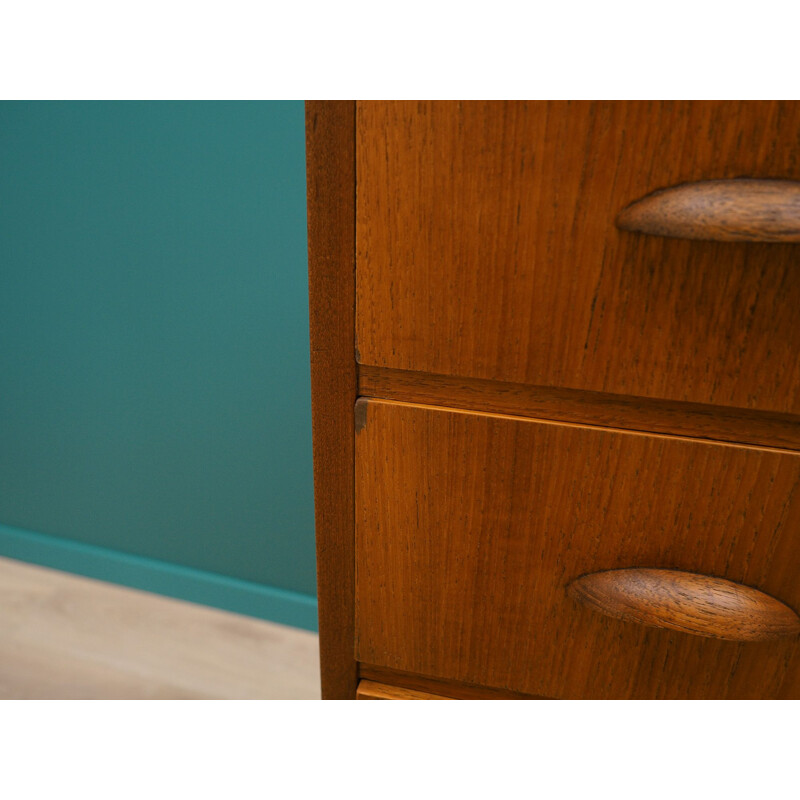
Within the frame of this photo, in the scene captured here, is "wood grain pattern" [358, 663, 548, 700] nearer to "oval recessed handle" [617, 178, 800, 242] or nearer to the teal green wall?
"oval recessed handle" [617, 178, 800, 242]

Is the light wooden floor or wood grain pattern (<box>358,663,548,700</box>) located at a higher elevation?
wood grain pattern (<box>358,663,548,700</box>)

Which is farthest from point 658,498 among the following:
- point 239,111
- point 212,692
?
point 212,692

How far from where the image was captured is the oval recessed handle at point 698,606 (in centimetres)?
30

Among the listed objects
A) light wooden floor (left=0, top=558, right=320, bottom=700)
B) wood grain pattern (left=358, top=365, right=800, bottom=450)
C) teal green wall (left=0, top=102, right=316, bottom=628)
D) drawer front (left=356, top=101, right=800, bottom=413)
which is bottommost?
light wooden floor (left=0, top=558, right=320, bottom=700)

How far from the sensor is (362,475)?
345mm

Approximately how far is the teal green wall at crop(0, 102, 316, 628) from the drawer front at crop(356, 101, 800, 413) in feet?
1.87

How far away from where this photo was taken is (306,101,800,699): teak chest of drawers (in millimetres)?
259

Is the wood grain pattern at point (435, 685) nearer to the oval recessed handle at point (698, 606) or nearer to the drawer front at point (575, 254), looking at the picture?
the oval recessed handle at point (698, 606)

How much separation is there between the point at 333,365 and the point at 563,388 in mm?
114

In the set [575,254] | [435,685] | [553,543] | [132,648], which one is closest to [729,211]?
[575,254]

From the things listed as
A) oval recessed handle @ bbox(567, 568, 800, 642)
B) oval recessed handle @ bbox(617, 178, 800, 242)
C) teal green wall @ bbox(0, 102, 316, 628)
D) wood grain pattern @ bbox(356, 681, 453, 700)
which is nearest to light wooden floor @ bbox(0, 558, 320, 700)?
teal green wall @ bbox(0, 102, 316, 628)

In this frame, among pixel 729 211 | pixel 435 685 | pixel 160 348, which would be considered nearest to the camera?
pixel 729 211

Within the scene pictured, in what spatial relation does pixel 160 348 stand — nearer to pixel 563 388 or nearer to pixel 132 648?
pixel 132 648

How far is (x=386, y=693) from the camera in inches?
15.7
